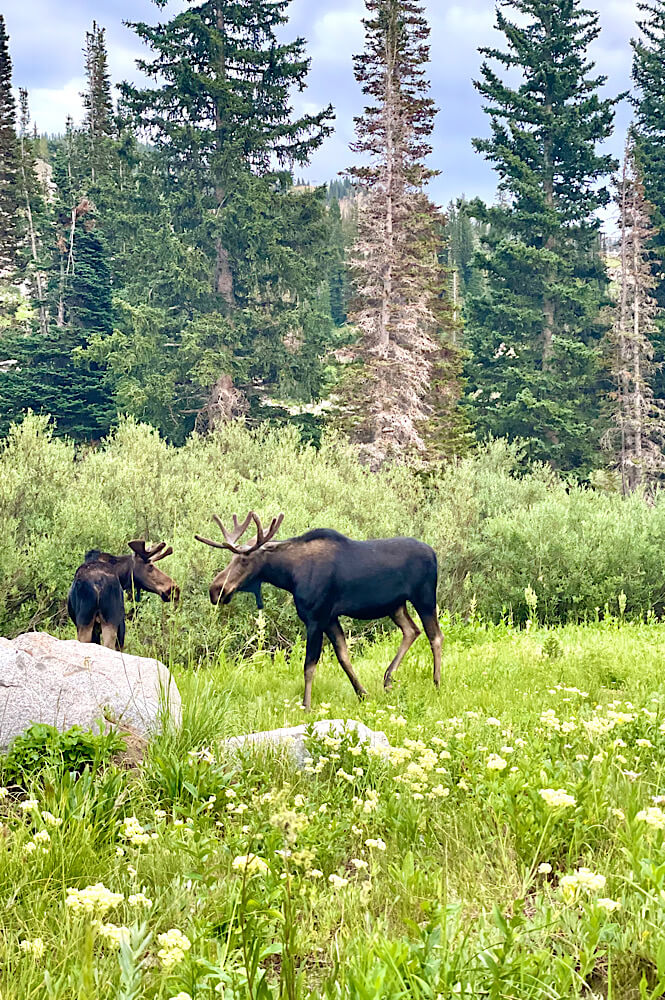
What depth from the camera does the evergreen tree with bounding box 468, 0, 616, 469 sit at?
34.1 metres

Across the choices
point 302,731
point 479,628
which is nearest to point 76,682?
point 302,731

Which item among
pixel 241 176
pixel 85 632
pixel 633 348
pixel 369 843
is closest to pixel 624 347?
pixel 633 348

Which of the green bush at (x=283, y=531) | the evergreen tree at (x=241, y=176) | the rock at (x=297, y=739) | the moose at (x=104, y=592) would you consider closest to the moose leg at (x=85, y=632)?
the moose at (x=104, y=592)

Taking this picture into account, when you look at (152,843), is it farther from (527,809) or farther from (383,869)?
(527,809)

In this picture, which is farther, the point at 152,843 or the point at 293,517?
the point at 293,517

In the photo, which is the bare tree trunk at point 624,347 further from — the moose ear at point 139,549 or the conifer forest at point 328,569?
the moose ear at point 139,549

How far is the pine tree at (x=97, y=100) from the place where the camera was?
4862cm

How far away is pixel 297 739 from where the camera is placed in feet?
16.2

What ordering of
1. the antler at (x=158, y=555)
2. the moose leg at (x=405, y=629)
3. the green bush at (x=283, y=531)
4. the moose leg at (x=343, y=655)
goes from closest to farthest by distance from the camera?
1. the moose leg at (x=343, y=655)
2. the antler at (x=158, y=555)
3. the moose leg at (x=405, y=629)
4. the green bush at (x=283, y=531)

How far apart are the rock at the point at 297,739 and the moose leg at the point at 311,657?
1.70 m

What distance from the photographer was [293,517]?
13.3 m

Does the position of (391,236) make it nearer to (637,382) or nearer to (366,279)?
(366,279)

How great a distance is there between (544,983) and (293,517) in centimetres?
1139

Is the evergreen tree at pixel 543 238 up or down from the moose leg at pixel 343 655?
up
